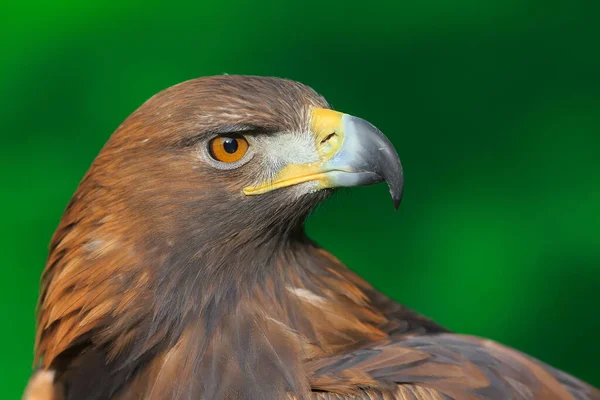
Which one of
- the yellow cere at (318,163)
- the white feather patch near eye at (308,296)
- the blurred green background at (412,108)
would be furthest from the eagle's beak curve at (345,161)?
the blurred green background at (412,108)

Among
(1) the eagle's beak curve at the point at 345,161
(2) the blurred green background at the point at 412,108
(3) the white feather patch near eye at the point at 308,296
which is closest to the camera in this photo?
(1) the eagle's beak curve at the point at 345,161

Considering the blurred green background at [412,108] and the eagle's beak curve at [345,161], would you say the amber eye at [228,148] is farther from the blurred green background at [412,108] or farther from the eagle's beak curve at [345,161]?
the blurred green background at [412,108]

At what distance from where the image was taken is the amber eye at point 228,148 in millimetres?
1546

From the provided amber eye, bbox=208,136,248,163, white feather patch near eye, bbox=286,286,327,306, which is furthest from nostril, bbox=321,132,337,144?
white feather patch near eye, bbox=286,286,327,306

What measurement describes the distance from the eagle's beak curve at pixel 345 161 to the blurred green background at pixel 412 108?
4.35ft

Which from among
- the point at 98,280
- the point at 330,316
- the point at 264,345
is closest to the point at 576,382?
the point at 330,316

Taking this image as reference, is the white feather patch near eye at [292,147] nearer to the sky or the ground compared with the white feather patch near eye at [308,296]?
nearer to the sky

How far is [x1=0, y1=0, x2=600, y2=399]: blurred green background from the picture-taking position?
2.84 meters

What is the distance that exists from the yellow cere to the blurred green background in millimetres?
1322

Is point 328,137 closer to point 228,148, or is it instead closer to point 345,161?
point 345,161

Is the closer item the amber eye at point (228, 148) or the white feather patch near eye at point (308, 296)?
the amber eye at point (228, 148)

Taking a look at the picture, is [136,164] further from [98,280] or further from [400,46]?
[400,46]

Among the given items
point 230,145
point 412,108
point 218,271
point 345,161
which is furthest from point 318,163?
point 412,108

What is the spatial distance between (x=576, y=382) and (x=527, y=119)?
4.49 ft
